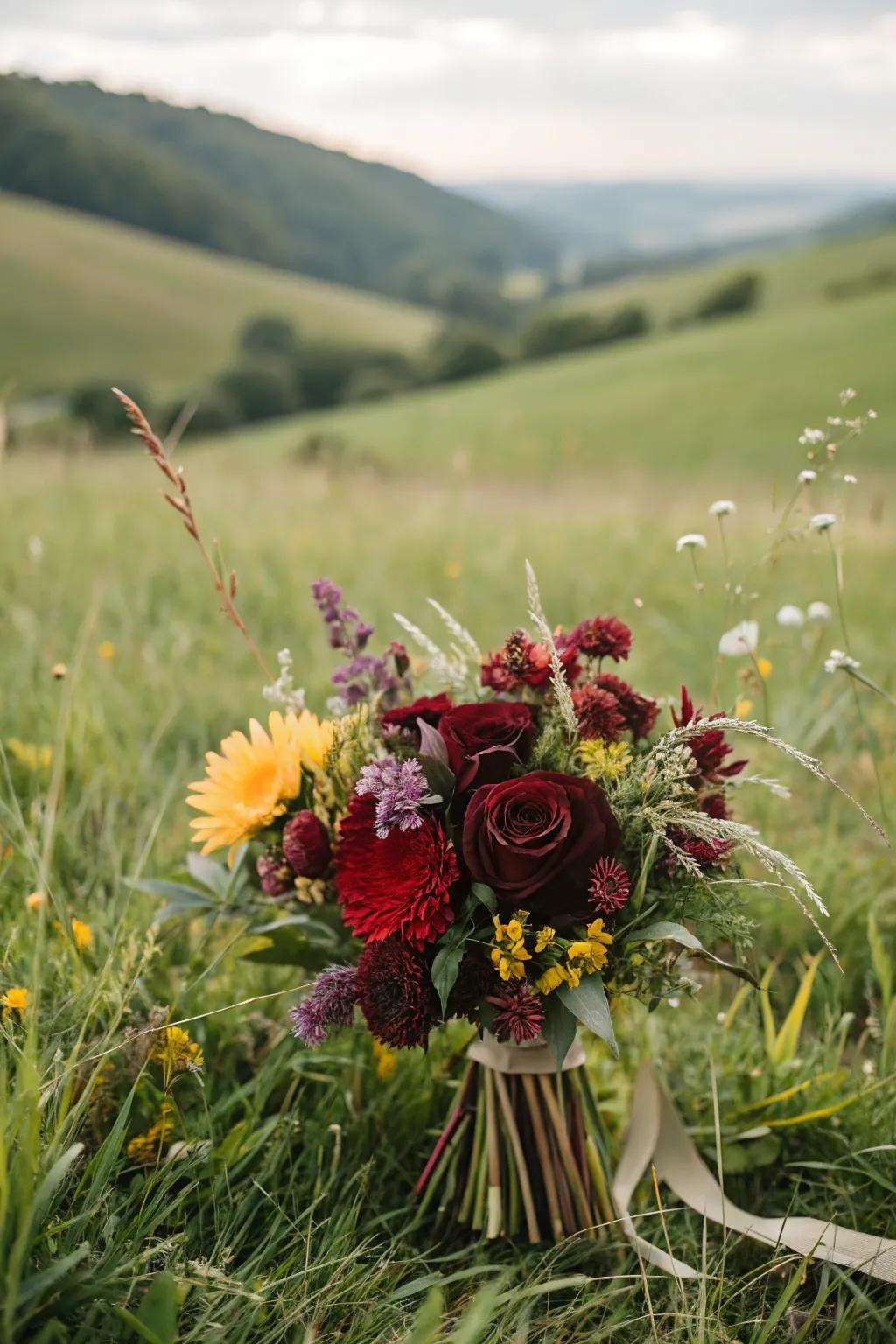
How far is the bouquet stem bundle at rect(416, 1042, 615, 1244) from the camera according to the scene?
4.65 feet

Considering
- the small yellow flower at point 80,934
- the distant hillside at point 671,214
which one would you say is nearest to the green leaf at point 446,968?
the small yellow flower at point 80,934

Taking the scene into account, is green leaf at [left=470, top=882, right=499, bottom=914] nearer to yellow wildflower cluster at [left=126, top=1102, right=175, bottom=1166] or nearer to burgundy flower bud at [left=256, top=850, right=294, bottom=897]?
burgundy flower bud at [left=256, top=850, right=294, bottom=897]

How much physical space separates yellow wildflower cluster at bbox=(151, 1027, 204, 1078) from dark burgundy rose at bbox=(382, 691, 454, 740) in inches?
20.2

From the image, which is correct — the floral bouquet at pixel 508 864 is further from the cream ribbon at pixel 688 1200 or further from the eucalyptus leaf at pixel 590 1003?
the cream ribbon at pixel 688 1200

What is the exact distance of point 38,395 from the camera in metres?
37.4

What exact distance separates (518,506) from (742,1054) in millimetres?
7452

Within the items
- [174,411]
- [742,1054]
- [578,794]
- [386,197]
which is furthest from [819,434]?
[386,197]

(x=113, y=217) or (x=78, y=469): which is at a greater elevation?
(x=113, y=217)

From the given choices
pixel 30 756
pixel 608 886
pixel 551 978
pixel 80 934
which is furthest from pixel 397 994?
pixel 30 756

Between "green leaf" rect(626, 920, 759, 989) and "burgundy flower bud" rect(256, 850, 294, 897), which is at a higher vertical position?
"green leaf" rect(626, 920, 759, 989)

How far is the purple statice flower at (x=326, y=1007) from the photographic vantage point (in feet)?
4.15

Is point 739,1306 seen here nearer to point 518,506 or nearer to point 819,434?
point 819,434

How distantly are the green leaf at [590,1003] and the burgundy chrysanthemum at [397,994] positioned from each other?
0.55 ft

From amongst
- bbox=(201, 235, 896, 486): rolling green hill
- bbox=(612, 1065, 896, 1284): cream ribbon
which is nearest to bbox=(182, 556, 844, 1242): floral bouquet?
bbox=(612, 1065, 896, 1284): cream ribbon
